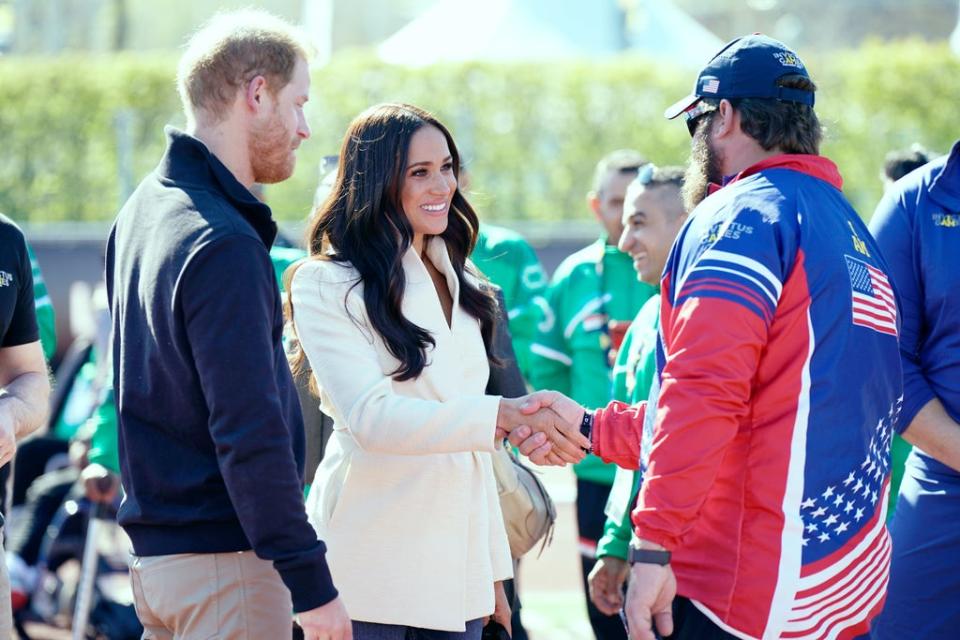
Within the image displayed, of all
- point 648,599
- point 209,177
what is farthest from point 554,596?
point 209,177

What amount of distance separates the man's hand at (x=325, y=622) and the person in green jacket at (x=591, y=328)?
2.72 meters

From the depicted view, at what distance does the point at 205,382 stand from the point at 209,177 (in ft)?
1.76

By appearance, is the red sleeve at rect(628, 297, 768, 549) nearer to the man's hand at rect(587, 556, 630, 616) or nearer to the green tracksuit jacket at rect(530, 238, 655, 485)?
the man's hand at rect(587, 556, 630, 616)

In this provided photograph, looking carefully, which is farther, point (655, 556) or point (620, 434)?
point (620, 434)

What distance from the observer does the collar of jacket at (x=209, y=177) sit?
10.2ft

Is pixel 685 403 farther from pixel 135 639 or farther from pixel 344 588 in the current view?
pixel 135 639

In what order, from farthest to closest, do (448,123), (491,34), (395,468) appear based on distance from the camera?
(491,34) < (448,123) < (395,468)

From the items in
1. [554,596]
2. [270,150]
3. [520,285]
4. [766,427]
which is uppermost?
[270,150]

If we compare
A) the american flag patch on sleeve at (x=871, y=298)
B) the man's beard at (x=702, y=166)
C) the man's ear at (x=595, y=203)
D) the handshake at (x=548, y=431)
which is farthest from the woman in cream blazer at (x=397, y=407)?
the man's ear at (x=595, y=203)

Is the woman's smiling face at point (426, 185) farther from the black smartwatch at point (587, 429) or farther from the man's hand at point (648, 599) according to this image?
the man's hand at point (648, 599)

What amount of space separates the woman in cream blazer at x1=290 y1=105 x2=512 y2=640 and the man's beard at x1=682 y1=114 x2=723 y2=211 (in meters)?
0.71

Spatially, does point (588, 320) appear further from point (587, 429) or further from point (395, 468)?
point (395, 468)

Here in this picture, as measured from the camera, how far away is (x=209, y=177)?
3143 mm

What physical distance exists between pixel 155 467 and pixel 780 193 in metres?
1.59
